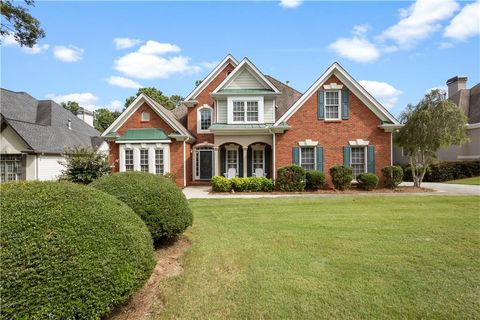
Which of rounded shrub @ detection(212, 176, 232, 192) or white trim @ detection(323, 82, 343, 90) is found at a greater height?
white trim @ detection(323, 82, 343, 90)

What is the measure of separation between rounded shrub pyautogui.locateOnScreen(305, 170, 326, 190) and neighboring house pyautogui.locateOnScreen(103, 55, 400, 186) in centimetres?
124

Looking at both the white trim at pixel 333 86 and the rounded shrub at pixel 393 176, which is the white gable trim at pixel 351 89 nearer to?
the white trim at pixel 333 86

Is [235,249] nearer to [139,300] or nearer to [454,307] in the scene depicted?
[139,300]

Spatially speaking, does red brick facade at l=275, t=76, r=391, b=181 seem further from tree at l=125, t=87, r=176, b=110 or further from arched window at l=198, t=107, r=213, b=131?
tree at l=125, t=87, r=176, b=110

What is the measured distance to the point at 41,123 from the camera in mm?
25094

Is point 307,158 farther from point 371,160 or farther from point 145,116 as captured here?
point 145,116

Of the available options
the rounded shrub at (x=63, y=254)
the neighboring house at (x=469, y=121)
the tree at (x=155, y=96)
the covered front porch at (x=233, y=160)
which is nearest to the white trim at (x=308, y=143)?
the covered front porch at (x=233, y=160)

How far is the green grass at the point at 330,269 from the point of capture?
3.82 m

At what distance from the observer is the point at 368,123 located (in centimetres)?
1761

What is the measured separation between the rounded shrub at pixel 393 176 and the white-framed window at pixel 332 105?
431 centimetres

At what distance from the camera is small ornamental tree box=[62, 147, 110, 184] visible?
44.1ft

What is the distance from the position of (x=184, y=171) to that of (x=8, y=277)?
17.1 metres

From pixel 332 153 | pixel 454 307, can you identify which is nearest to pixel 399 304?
pixel 454 307

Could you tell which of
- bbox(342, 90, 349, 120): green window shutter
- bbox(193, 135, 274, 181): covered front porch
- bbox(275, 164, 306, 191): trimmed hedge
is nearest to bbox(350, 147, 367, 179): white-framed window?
bbox(342, 90, 349, 120): green window shutter
